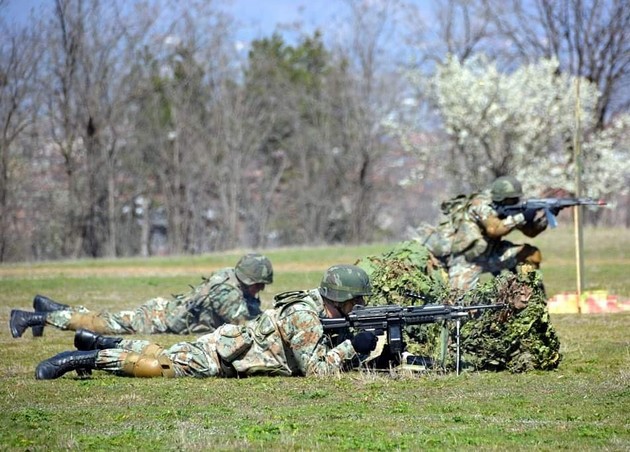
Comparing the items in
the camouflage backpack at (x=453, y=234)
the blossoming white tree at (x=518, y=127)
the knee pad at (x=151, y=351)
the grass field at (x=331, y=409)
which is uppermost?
the blossoming white tree at (x=518, y=127)

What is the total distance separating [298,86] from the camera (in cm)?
5641

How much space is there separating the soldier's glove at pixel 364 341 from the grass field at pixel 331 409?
30 centimetres

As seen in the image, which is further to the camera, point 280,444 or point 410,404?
point 410,404

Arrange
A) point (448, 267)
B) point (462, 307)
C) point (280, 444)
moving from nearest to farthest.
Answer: point (280, 444), point (462, 307), point (448, 267)

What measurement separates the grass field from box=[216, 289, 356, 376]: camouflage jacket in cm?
18

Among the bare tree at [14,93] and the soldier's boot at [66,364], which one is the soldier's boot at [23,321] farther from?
the bare tree at [14,93]

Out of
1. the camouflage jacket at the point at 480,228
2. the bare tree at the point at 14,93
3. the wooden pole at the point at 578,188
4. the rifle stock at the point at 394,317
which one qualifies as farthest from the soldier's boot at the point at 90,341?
the bare tree at the point at 14,93

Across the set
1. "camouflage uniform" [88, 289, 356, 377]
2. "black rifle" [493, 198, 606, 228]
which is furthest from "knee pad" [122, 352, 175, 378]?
"black rifle" [493, 198, 606, 228]

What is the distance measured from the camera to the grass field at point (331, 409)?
26.2ft

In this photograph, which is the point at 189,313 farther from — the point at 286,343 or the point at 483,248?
the point at 483,248

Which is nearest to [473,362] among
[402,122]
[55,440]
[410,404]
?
[410,404]

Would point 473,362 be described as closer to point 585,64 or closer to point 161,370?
point 161,370

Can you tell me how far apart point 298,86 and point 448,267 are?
3988cm

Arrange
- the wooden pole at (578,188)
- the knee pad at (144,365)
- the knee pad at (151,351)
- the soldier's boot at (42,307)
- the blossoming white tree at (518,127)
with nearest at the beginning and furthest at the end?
the knee pad at (144,365)
the knee pad at (151,351)
the soldier's boot at (42,307)
the wooden pole at (578,188)
the blossoming white tree at (518,127)
